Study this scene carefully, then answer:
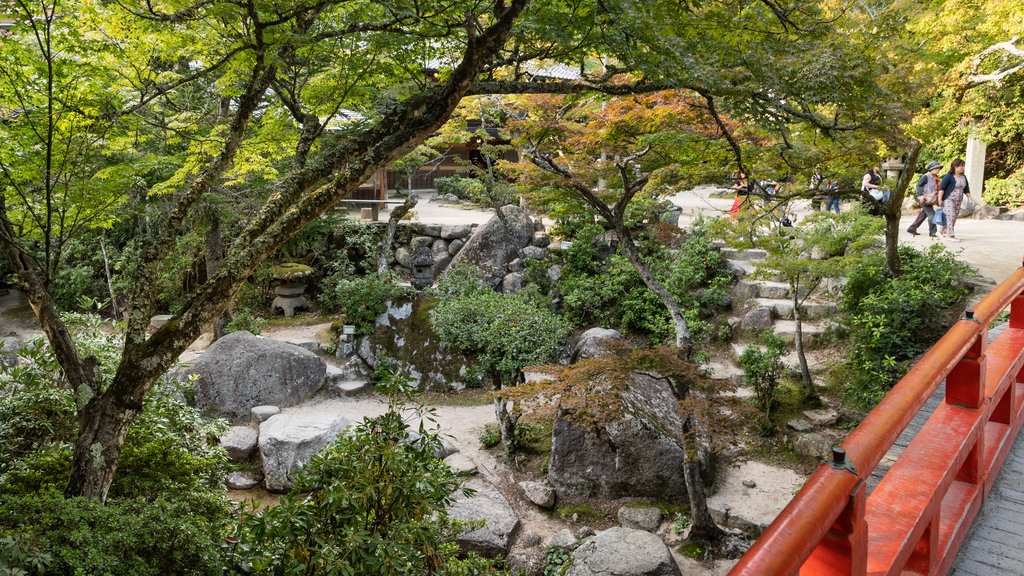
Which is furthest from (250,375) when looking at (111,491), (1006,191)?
(1006,191)

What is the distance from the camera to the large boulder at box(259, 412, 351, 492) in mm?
7398

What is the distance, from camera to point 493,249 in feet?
43.0

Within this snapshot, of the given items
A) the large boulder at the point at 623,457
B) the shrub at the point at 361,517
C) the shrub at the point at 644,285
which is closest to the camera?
the shrub at the point at 361,517

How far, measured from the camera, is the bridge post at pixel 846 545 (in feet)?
3.76

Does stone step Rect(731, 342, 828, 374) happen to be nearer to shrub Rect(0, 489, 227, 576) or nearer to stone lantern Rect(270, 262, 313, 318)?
shrub Rect(0, 489, 227, 576)

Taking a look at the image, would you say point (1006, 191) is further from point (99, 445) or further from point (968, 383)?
point (99, 445)

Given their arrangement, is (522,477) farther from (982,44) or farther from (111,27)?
(982,44)

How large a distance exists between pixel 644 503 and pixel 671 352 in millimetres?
2093

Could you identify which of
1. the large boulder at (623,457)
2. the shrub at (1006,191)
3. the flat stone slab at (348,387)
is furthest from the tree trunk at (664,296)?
the shrub at (1006,191)

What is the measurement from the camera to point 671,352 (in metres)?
6.21

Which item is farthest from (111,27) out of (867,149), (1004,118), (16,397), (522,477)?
(1004,118)

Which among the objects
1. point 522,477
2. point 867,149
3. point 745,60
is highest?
point 745,60

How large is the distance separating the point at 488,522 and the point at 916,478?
5.21 metres

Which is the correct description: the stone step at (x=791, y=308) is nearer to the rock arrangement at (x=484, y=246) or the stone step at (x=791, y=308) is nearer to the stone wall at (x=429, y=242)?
the rock arrangement at (x=484, y=246)
